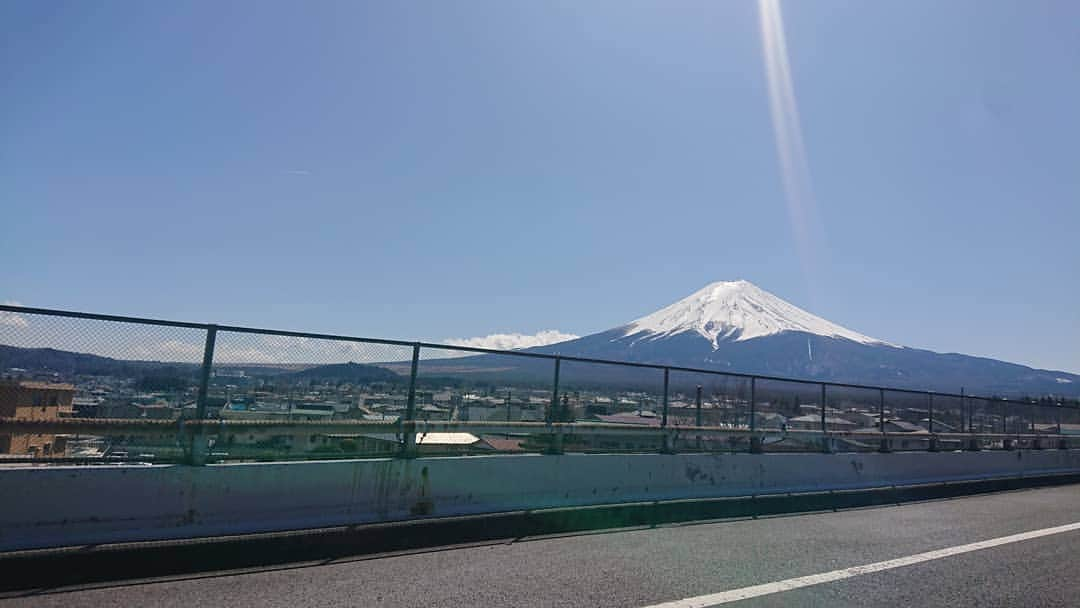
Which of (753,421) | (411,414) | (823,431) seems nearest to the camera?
(411,414)

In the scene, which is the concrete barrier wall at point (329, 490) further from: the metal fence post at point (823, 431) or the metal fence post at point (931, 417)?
the metal fence post at point (931, 417)

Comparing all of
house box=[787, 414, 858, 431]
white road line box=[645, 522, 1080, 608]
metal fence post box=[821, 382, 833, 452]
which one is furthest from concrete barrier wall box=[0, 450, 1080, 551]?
white road line box=[645, 522, 1080, 608]

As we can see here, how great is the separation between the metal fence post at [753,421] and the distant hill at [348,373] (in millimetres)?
6775

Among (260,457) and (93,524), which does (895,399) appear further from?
(93,524)

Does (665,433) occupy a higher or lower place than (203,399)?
lower

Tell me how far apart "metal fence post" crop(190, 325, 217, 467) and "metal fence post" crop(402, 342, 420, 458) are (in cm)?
216

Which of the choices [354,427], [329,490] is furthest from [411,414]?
[329,490]

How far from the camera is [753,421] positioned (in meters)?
12.6

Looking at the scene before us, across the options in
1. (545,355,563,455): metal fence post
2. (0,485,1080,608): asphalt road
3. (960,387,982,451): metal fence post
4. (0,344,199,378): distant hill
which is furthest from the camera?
(960,387,982,451): metal fence post

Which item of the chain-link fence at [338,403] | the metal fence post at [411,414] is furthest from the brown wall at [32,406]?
the metal fence post at [411,414]

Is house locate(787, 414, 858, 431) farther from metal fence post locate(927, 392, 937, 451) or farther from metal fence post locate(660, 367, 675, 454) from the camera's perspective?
metal fence post locate(927, 392, 937, 451)

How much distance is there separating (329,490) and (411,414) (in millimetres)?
1289

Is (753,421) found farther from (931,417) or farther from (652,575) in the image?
(931,417)

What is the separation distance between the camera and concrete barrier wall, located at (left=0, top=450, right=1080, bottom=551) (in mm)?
6176
